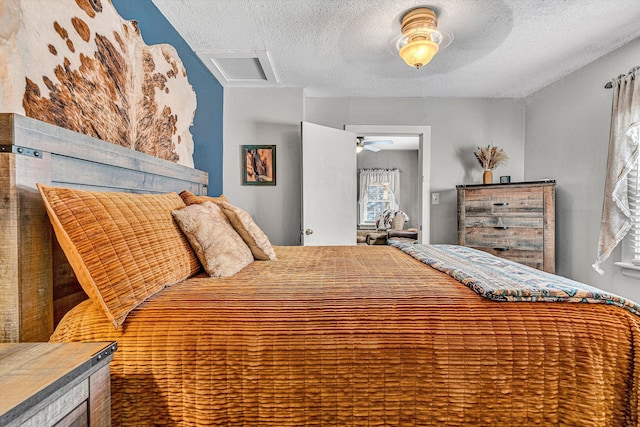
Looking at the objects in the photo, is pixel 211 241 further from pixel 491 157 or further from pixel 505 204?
pixel 491 157

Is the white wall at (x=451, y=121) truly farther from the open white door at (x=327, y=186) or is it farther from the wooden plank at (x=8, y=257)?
the wooden plank at (x=8, y=257)

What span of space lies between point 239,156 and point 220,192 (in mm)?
464

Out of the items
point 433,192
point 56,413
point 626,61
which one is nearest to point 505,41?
point 626,61

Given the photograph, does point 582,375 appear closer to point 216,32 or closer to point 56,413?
point 56,413

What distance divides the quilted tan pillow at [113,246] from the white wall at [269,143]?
2090 mm

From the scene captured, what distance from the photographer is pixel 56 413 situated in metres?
0.60

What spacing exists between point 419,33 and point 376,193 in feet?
20.2

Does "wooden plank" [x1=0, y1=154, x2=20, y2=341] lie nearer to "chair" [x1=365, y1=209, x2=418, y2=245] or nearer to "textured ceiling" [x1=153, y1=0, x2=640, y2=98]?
"textured ceiling" [x1=153, y1=0, x2=640, y2=98]

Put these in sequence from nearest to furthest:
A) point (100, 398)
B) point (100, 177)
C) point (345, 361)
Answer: point (100, 398)
point (345, 361)
point (100, 177)

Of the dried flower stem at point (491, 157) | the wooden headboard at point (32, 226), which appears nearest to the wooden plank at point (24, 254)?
the wooden headboard at point (32, 226)

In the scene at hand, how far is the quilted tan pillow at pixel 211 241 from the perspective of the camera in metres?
1.27

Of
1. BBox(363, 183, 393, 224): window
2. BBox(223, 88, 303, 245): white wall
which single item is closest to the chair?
BBox(363, 183, 393, 224): window

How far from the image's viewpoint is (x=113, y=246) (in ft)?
3.00

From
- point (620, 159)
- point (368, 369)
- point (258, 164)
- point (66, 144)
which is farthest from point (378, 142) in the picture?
point (368, 369)
